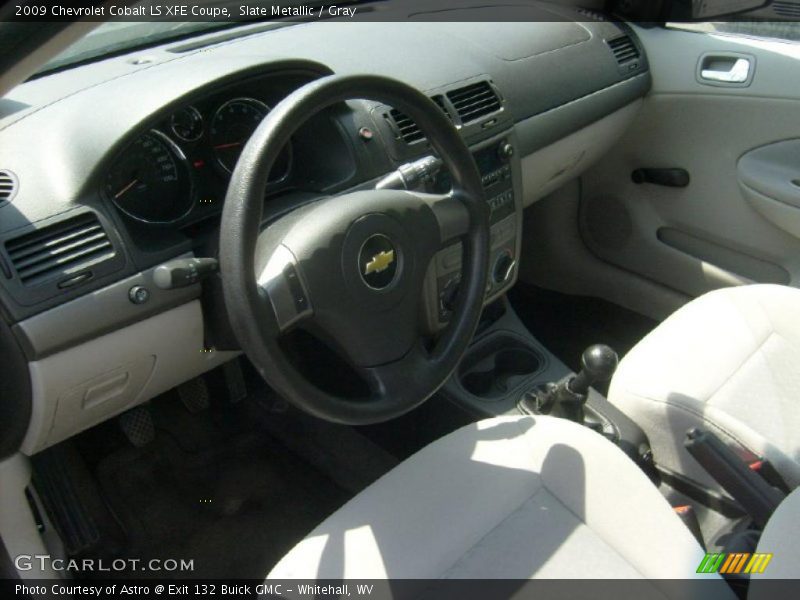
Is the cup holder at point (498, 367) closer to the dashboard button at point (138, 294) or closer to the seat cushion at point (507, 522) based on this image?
the seat cushion at point (507, 522)

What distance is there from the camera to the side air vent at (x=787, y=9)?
96.7 inches

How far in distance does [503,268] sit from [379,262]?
786 mm

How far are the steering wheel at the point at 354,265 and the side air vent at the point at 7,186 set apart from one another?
395 millimetres

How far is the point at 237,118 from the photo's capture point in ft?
5.39

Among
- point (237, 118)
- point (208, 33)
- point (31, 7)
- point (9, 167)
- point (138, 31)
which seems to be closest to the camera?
point (31, 7)

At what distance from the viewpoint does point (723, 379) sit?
1716 millimetres

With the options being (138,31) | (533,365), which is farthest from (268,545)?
(138,31)

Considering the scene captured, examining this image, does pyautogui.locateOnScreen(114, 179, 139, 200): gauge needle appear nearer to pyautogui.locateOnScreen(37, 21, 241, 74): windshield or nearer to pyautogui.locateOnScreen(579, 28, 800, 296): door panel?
pyautogui.locateOnScreen(37, 21, 241, 74): windshield

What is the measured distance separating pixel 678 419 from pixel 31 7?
1366 mm

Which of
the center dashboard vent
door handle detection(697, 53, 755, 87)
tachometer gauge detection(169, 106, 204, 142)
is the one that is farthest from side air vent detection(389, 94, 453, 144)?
door handle detection(697, 53, 755, 87)

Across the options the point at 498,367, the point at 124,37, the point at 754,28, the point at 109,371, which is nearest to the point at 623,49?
the point at 754,28

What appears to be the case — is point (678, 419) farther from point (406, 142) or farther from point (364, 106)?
point (364, 106)

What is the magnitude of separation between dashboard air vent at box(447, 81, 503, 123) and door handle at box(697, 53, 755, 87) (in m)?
0.79

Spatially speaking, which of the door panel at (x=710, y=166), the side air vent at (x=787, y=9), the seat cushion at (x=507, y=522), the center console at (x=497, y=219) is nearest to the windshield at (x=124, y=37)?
the center console at (x=497, y=219)
